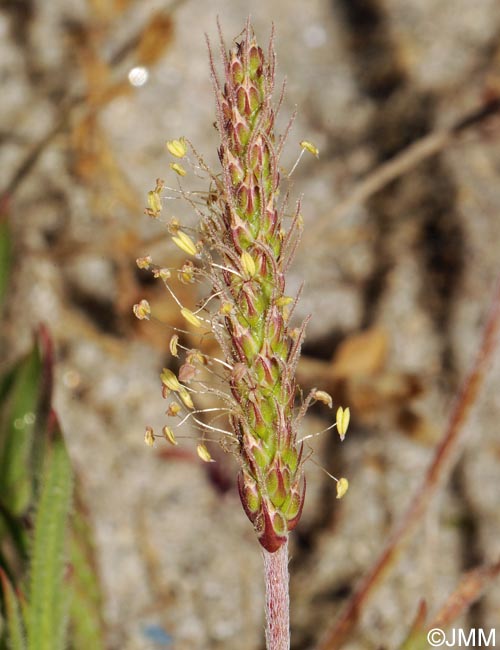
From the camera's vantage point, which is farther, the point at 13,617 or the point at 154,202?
the point at 13,617

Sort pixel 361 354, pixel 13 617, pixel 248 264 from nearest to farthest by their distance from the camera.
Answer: pixel 248 264, pixel 13 617, pixel 361 354

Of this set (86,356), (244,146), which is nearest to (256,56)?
(244,146)

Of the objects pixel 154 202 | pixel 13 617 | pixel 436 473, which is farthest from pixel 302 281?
pixel 13 617

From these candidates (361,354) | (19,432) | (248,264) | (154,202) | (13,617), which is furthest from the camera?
(361,354)

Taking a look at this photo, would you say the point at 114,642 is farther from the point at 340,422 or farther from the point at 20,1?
the point at 20,1

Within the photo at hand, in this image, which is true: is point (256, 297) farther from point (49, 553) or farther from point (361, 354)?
point (361, 354)

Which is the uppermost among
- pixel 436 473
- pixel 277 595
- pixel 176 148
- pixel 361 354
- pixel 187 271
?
pixel 361 354

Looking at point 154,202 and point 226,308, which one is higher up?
point 154,202
